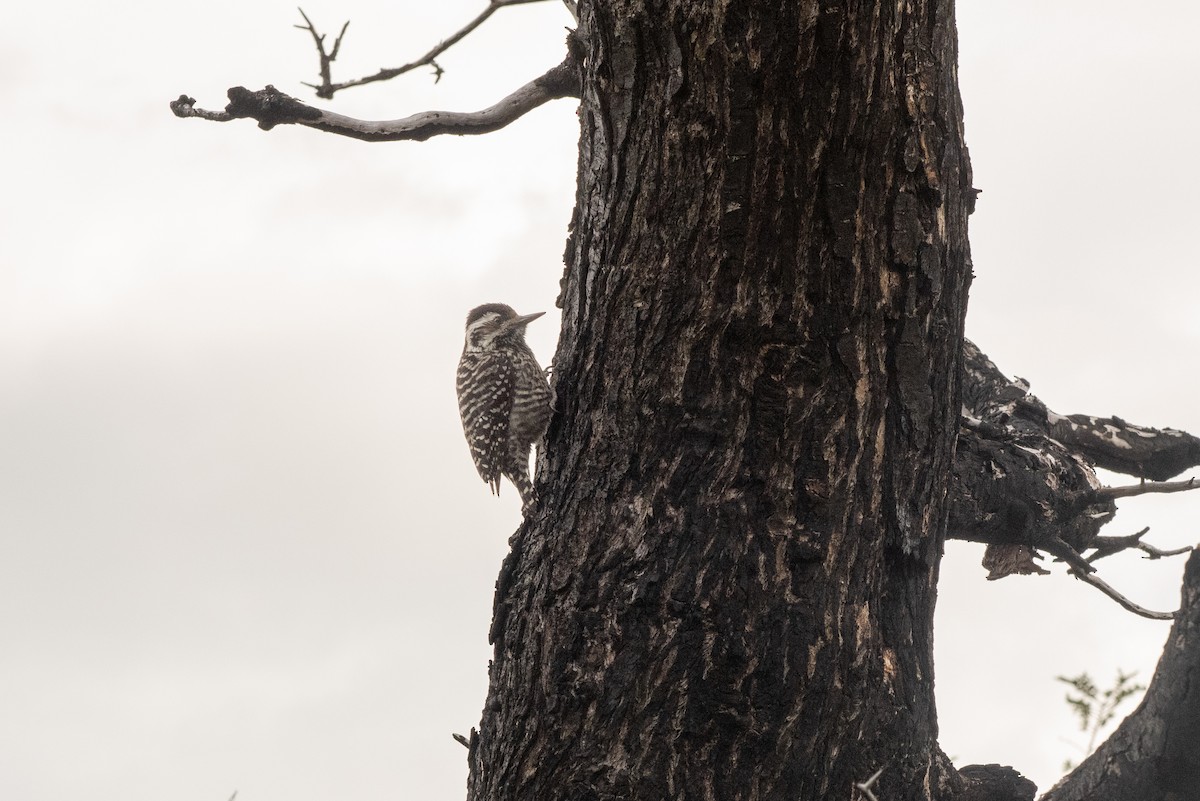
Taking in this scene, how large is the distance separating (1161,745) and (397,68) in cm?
366

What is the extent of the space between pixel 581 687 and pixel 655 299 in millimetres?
998

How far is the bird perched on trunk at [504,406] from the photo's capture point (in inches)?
208

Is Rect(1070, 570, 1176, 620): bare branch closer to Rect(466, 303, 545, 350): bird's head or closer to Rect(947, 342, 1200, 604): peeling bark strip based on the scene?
Rect(947, 342, 1200, 604): peeling bark strip

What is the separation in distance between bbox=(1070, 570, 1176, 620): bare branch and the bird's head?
2.82 meters

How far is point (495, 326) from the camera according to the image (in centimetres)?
577

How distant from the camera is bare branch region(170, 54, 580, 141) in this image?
3826 millimetres

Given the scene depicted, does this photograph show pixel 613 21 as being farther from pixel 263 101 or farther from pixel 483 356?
pixel 483 356

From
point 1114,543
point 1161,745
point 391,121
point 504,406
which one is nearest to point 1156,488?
point 1114,543

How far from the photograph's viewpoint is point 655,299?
2.77 metres

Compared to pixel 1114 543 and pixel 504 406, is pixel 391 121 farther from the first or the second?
pixel 1114 543

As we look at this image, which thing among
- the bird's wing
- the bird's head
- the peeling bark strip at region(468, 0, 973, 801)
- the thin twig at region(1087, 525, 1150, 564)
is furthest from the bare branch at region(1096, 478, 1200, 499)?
the bird's head

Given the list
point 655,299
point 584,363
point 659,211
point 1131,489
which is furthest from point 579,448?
point 1131,489

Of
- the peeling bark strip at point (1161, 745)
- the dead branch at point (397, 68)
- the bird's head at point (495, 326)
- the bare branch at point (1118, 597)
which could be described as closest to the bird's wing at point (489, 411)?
the bird's head at point (495, 326)

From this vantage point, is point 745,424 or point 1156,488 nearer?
point 745,424
